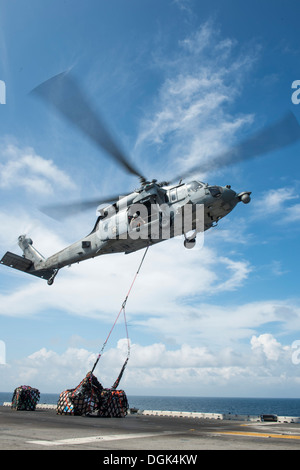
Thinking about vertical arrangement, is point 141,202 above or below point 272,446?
above

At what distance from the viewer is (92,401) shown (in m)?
22.6

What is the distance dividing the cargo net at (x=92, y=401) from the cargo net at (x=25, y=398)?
4.43m

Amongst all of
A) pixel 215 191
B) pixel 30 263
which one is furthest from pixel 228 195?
pixel 30 263

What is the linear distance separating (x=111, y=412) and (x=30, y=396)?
7681 mm

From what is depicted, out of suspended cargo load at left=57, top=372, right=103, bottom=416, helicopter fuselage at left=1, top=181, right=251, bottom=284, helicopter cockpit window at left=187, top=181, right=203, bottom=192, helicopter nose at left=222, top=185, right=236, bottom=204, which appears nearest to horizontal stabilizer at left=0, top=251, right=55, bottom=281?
helicopter fuselage at left=1, top=181, right=251, bottom=284

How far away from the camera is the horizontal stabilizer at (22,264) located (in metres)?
27.1

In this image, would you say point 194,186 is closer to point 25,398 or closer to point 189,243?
point 189,243

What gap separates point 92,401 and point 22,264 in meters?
11.5

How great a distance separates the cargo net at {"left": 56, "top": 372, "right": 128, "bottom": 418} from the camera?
22.4 m

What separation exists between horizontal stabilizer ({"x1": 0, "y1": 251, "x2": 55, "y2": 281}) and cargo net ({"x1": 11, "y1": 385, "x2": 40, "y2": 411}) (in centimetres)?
822

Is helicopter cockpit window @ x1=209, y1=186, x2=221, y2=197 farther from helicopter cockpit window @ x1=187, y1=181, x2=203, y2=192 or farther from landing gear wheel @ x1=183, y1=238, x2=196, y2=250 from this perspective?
landing gear wheel @ x1=183, y1=238, x2=196, y2=250

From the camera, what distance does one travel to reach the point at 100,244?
23000 mm
